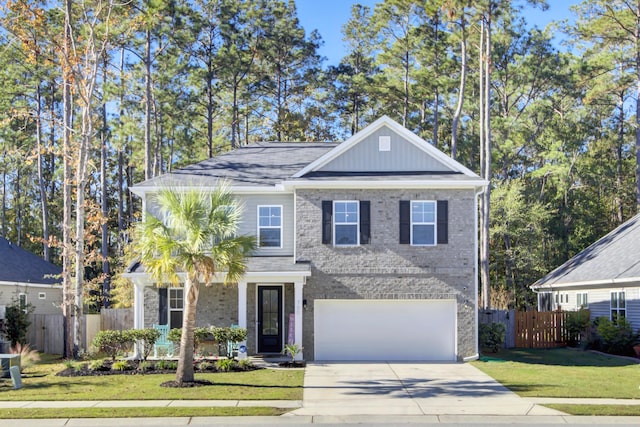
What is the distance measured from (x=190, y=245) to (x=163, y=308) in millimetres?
6865

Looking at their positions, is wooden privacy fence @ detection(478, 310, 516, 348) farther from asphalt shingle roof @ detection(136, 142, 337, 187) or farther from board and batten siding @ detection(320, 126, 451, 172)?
asphalt shingle roof @ detection(136, 142, 337, 187)

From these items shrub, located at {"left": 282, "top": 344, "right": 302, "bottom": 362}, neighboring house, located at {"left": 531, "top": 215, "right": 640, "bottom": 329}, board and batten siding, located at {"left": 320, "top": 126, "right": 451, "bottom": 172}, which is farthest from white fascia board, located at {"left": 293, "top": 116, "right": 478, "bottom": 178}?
neighboring house, located at {"left": 531, "top": 215, "right": 640, "bottom": 329}

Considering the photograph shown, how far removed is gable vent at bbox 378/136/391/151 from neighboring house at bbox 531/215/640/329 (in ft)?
27.9

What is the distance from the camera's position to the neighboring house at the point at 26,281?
28.8 metres

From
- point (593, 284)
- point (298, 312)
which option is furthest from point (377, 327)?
point (593, 284)

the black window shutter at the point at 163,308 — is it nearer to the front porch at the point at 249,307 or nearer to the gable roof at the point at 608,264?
the front porch at the point at 249,307

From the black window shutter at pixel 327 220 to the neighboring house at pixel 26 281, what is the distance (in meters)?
11.4

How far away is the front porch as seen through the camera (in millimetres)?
22641

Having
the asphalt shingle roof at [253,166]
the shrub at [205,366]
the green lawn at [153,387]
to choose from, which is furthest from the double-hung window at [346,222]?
the shrub at [205,366]

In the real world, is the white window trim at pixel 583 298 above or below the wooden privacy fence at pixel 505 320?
above

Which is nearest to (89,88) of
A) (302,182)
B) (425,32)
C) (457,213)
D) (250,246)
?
(302,182)

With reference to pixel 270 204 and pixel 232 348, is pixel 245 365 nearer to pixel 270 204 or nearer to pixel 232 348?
pixel 232 348

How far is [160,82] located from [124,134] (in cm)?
535

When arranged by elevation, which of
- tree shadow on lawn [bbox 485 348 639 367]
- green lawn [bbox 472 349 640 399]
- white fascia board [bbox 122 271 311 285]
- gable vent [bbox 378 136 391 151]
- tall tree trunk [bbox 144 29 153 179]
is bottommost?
tree shadow on lawn [bbox 485 348 639 367]
